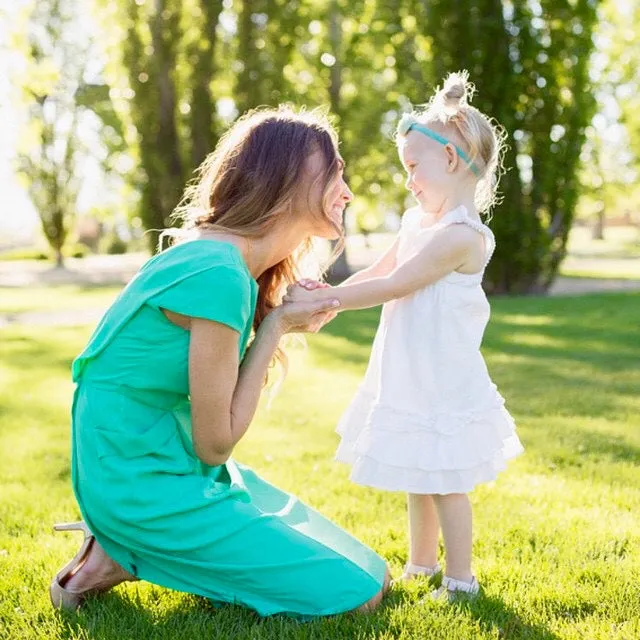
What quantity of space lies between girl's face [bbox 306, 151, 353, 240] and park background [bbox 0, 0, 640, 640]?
1.16 m

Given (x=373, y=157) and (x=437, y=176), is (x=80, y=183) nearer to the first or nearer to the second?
(x=373, y=157)

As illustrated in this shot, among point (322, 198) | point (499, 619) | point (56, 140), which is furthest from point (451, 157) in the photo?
point (56, 140)

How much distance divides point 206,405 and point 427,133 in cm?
116

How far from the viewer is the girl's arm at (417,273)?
2.98 meters

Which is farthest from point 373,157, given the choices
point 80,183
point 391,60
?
point 80,183

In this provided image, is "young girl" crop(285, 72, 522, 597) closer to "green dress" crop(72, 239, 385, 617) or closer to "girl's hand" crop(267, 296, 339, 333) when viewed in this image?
"girl's hand" crop(267, 296, 339, 333)

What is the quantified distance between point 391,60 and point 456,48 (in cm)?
603

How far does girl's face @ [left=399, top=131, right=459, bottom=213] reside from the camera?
3043 mm

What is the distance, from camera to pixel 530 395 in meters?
6.71

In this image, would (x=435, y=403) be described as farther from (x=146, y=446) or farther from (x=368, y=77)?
(x=368, y=77)

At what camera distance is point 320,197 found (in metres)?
2.78

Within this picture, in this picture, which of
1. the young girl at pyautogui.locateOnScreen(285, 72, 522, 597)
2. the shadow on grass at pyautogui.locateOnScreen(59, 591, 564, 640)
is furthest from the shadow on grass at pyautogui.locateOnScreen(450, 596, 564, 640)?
the young girl at pyautogui.locateOnScreen(285, 72, 522, 597)

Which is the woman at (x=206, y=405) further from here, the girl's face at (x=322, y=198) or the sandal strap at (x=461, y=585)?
the sandal strap at (x=461, y=585)

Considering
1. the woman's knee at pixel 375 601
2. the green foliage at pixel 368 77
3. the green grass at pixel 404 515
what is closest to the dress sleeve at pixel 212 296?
the green grass at pixel 404 515
